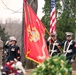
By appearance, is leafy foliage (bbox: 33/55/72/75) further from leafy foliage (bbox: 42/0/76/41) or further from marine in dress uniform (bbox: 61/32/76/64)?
leafy foliage (bbox: 42/0/76/41)

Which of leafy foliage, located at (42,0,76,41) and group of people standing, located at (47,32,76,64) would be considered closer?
group of people standing, located at (47,32,76,64)

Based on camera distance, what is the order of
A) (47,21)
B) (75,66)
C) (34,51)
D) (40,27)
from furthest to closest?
(47,21) → (75,66) → (40,27) → (34,51)

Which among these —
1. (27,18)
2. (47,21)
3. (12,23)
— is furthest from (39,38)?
(12,23)

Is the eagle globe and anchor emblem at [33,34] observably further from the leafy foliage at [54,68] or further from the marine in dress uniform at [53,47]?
the leafy foliage at [54,68]

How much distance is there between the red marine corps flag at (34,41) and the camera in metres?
7.36

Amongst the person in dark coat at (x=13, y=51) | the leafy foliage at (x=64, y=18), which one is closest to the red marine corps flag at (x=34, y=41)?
the person in dark coat at (x=13, y=51)


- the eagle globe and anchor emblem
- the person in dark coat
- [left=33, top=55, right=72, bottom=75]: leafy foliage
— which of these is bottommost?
the person in dark coat

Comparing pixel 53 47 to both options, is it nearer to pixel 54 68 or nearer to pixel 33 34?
pixel 33 34

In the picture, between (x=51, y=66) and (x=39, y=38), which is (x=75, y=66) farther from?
(x=51, y=66)

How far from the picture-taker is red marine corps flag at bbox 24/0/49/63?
7359 mm

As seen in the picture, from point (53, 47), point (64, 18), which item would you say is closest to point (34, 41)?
point (53, 47)

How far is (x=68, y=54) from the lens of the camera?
1032cm

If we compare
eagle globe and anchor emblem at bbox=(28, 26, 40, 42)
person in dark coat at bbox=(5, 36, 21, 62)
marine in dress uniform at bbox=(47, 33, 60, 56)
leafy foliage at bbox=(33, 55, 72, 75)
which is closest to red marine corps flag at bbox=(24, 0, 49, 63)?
eagle globe and anchor emblem at bbox=(28, 26, 40, 42)

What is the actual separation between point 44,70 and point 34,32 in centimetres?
326
